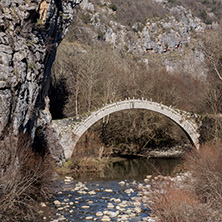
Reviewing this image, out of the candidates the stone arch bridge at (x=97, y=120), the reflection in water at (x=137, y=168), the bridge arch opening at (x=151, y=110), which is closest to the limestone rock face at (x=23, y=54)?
the stone arch bridge at (x=97, y=120)

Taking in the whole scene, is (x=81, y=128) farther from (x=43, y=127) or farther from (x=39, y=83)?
(x=39, y=83)

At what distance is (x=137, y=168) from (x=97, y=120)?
12.2 feet

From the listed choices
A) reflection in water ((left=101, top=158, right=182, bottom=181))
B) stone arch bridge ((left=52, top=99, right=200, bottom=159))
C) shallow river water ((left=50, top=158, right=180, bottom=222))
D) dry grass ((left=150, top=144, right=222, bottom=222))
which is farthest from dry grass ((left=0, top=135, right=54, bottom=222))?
stone arch bridge ((left=52, top=99, right=200, bottom=159))

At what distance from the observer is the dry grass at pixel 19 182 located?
9062mm

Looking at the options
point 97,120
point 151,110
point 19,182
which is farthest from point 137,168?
point 19,182

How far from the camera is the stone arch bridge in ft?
62.2

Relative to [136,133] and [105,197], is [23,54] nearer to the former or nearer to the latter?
[105,197]

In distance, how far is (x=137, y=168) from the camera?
63.3 feet

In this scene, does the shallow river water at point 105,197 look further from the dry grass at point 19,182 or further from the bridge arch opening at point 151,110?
the bridge arch opening at point 151,110

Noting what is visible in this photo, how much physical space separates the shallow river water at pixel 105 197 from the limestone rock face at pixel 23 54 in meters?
3.20

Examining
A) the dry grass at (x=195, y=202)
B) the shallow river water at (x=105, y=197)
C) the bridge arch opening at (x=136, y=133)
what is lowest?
the shallow river water at (x=105, y=197)

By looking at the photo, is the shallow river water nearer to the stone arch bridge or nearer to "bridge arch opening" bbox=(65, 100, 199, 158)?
the stone arch bridge

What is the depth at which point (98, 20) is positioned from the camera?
60.2 m

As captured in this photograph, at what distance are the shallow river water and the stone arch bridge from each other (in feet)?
8.86
